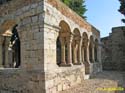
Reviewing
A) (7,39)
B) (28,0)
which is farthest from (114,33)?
(28,0)

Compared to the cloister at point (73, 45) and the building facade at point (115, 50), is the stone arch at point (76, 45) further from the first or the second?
the building facade at point (115, 50)

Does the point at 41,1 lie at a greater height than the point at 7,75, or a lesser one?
greater

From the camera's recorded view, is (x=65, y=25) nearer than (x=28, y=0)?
No

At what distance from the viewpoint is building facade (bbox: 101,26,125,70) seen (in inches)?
696

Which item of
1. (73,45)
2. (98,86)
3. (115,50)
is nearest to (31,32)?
(98,86)

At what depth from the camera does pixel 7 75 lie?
6785 mm

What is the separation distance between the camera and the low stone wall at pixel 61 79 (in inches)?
229

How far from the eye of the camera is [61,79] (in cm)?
647

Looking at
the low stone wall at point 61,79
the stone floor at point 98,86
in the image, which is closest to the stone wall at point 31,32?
the low stone wall at point 61,79

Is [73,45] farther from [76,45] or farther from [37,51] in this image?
[37,51]

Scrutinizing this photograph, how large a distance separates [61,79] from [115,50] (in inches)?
494

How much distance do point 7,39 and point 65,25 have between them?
8.31 feet

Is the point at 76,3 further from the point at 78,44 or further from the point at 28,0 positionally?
the point at 28,0

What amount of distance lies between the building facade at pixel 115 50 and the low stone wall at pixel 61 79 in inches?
411
